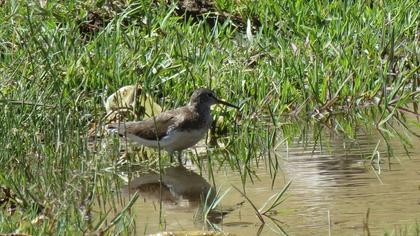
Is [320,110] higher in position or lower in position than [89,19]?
lower

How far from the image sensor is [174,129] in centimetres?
1133

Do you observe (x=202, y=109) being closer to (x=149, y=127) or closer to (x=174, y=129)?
(x=174, y=129)

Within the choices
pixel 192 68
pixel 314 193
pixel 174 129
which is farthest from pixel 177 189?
pixel 192 68

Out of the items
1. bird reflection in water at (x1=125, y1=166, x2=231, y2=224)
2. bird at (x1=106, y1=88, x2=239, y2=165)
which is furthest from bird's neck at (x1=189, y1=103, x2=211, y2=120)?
bird reflection in water at (x1=125, y1=166, x2=231, y2=224)

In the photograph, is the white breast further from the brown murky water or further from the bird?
the brown murky water

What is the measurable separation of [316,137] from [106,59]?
225cm

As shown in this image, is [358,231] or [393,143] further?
[393,143]

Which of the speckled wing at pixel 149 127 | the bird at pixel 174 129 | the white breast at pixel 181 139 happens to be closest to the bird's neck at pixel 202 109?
the bird at pixel 174 129

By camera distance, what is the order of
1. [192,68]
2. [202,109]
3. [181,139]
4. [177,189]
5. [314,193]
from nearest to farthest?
[314,193]
[177,189]
[181,139]
[202,109]
[192,68]

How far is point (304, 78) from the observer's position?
12664mm

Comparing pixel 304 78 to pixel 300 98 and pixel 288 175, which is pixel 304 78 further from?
pixel 288 175

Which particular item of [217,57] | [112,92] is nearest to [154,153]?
[112,92]

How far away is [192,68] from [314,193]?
12.7 ft

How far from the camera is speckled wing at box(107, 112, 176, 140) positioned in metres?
11.2
